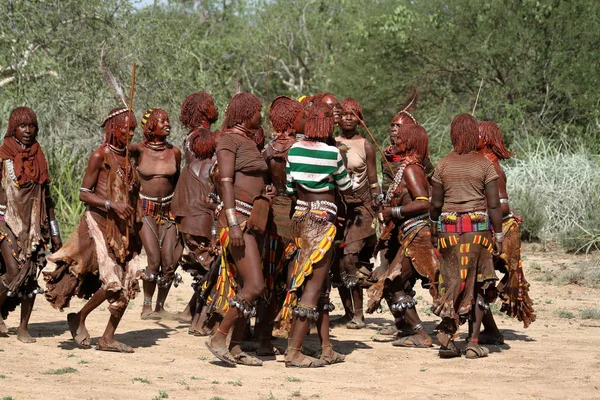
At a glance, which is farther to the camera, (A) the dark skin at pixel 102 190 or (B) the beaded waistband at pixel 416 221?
(B) the beaded waistband at pixel 416 221

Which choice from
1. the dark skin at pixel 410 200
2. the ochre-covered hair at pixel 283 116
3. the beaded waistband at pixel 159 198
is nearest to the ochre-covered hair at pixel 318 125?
the ochre-covered hair at pixel 283 116

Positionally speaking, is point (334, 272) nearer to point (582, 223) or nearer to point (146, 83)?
point (582, 223)

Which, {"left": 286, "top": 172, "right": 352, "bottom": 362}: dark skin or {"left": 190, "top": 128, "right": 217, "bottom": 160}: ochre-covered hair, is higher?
{"left": 190, "top": 128, "right": 217, "bottom": 160}: ochre-covered hair

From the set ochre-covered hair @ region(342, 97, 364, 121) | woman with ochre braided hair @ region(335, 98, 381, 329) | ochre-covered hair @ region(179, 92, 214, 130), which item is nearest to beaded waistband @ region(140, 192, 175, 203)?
→ ochre-covered hair @ region(179, 92, 214, 130)

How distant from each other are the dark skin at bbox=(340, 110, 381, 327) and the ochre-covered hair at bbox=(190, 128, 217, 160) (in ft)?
3.91

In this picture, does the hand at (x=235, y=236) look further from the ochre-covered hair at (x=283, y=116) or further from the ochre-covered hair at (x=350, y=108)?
the ochre-covered hair at (x=350, y=108)

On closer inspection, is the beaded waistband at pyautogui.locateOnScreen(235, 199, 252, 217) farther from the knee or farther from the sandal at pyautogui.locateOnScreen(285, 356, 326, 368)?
the sandal at pyautogui.locateOnScreen(285, 356, 326, 368)

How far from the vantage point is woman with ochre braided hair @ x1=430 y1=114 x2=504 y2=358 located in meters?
7.76

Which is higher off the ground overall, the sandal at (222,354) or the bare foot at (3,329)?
the bare foot at (3,329)

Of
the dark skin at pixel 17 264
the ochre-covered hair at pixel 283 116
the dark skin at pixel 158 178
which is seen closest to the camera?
the ochre-covered hair at pixel 283 116

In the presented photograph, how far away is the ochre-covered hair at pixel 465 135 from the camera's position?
788cm

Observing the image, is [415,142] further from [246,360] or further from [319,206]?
[246,360]

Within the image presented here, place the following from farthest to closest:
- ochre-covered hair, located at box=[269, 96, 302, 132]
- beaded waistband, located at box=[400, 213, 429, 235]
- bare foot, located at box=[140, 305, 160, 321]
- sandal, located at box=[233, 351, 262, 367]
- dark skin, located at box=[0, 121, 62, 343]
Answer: bare foot, located at box=[140, 305, 160, 321]
dark skin, located at box=[0, 121, 62, 343]
beaded waistband, located at box=[400, 213, 429, 235]
ochre-covered hair, located at box=[269, 96, 302, 132]
sandal, located at box=[233, 351, 262, 367]

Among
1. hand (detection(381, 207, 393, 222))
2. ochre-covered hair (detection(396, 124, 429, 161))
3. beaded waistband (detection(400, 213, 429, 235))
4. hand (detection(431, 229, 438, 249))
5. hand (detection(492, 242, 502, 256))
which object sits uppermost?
ochre-covered hair (detection(396, 124, 429, 161))
